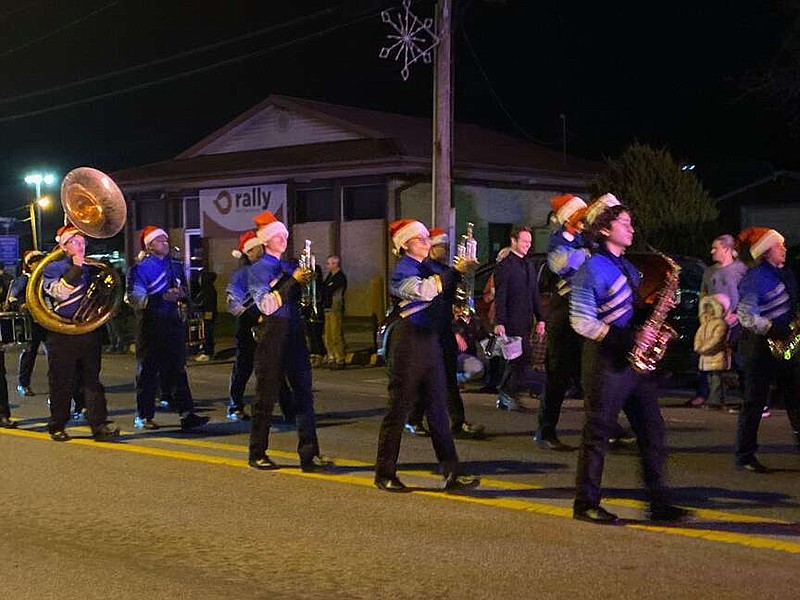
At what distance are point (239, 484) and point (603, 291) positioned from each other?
307 cm

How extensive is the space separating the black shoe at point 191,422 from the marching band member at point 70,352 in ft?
2.37

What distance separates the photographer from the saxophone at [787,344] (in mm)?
7867

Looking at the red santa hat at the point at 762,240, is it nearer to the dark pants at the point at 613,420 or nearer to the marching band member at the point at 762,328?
the marching band member at the point at 762,328

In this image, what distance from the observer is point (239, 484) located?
7855 millimetres

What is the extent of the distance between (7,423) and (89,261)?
196cm

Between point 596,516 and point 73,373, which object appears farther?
point 73,373

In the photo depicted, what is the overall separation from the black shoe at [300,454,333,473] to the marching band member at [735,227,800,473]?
3039mm

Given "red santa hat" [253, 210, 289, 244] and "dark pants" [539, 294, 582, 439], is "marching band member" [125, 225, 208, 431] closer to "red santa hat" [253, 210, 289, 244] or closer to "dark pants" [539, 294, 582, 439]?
"red santa hat" [253, 210, 289, 244]

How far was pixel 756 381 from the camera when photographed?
7949 mm

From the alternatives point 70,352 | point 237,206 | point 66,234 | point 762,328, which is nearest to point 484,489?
point 762,328

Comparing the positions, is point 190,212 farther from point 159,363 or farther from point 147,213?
point 159,363

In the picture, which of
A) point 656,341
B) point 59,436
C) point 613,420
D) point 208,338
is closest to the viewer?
point 656,341

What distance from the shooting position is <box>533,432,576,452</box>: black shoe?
354 inches

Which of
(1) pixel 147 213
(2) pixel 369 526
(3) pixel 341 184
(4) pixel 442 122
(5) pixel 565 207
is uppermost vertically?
(4) pixel 442 122
